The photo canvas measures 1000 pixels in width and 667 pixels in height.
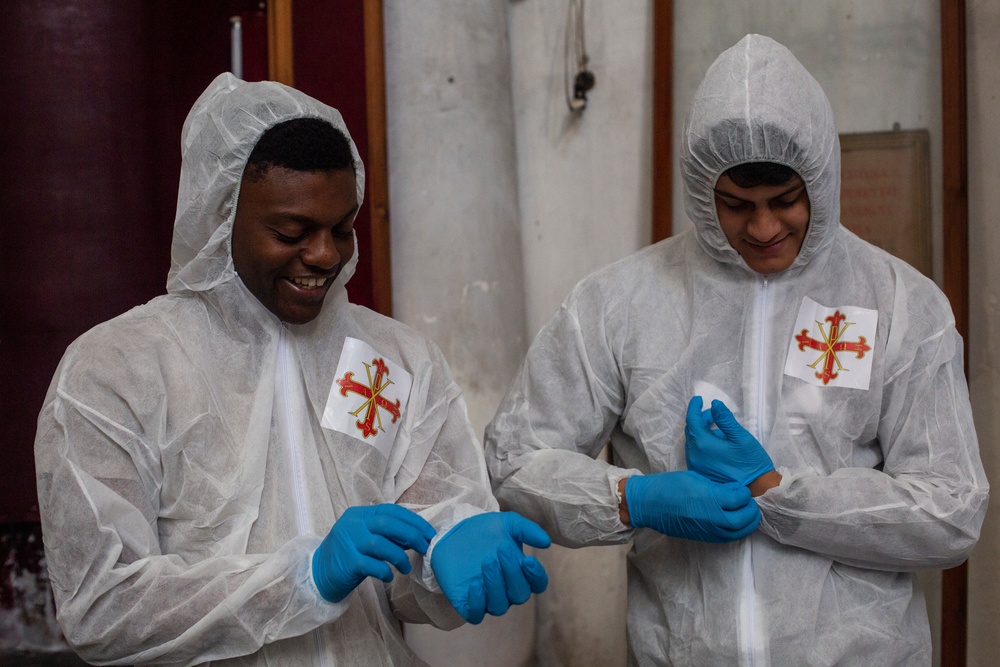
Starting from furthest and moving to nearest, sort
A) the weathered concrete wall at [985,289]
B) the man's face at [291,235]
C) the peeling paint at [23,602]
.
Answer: the peeling paint at [23,602]
the weathered concrete wall at [985,289]
the man's face at [291,235]

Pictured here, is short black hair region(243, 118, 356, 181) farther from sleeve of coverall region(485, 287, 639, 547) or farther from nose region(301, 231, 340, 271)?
sleeve of coverall region(485, 287, 639, 547)

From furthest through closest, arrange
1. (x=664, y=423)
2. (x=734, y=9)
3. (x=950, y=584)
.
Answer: (x=734, y=9), (x=950, y=584), (x=664, y=423)

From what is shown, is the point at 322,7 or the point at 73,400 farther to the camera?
the point at 322,7

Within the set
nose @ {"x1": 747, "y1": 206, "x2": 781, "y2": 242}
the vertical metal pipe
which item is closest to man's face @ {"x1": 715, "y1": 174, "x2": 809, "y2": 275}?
nose @ {"x1": 747, "y1": 206, "x2": 781, "y2": 242}

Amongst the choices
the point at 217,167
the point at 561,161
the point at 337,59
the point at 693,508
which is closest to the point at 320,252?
the point at 217,167

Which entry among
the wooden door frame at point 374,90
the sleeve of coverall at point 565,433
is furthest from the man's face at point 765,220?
the wooden door frame at point 374,90

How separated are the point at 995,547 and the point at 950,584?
13cm

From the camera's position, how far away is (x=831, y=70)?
2418mm

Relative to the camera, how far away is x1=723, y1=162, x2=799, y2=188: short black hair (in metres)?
1.48

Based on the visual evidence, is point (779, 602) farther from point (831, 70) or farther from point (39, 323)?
point (39, 323)

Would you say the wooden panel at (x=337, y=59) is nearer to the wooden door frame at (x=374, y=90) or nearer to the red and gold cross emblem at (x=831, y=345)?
the wooden door frame at (x=374, y=90)

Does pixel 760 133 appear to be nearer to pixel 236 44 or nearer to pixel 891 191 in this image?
pixel 891 191

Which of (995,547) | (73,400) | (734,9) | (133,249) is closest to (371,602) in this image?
(73,400)

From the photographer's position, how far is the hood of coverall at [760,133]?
1.46m
